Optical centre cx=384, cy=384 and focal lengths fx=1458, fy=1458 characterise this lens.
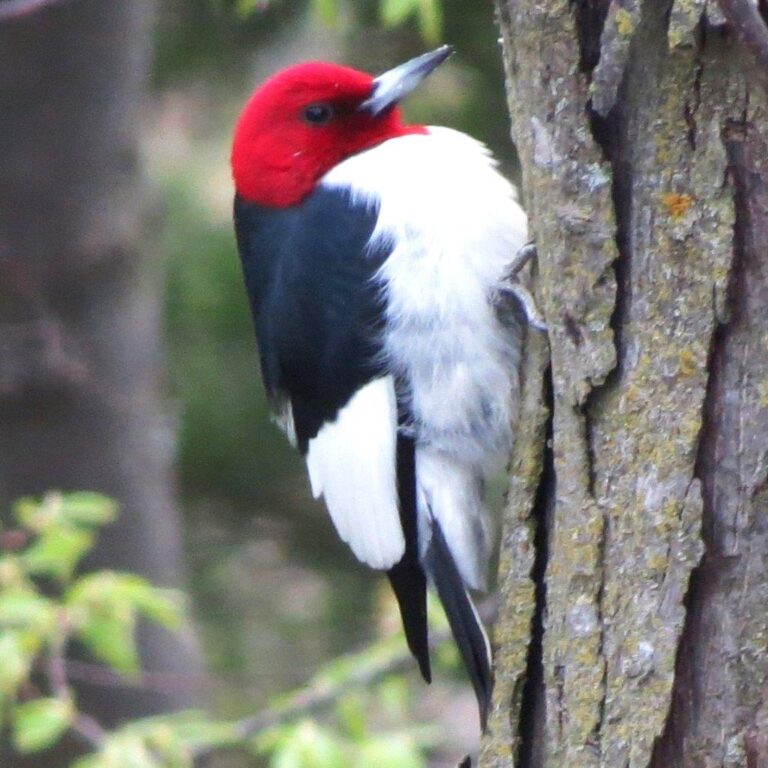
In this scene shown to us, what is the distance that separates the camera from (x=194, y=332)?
15.5 feet

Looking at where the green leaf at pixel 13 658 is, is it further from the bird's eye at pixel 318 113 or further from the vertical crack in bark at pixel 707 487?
the vertical crack in bark at pixel 707 487

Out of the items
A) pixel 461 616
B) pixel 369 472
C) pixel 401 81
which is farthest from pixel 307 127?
pixel 461 616

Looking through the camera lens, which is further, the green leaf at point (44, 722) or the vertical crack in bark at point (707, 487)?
the green leaf at point (44, 722)

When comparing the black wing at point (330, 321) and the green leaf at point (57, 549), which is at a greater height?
the black wing at point (330, 321)

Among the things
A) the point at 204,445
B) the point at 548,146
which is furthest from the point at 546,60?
the point at 204,445

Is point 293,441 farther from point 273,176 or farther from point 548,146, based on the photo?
point 548,146

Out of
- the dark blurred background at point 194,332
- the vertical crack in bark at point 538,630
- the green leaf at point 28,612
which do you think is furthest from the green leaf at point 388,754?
the vertical crack in bark at point 538,630

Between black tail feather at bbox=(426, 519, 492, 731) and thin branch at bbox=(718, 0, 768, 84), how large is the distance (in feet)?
3.44

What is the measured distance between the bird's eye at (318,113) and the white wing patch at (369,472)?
21.9 inches

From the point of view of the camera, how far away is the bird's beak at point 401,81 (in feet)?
8.22

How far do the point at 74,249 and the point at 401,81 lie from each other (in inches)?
55.3

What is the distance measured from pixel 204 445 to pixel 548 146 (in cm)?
327

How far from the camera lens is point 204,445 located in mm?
4867

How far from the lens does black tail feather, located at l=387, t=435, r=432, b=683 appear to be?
7.91 feet
